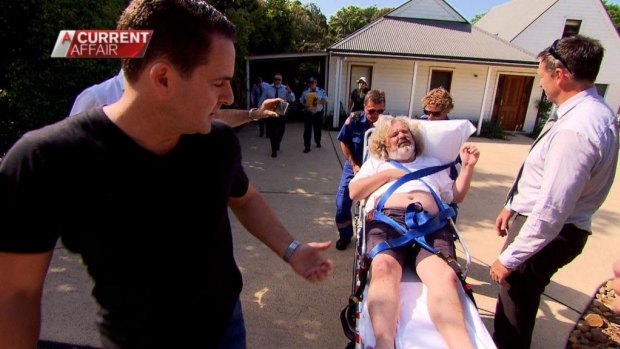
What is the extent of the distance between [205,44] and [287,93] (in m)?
8.70

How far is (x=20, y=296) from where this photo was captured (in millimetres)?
1021

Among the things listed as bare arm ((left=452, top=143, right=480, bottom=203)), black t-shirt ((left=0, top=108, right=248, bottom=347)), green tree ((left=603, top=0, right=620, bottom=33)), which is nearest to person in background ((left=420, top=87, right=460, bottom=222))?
bare arm ((left=452, top=143, right=480, bottom=203))

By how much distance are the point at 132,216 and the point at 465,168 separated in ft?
8.39

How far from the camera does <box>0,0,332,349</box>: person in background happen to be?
39.0 inches

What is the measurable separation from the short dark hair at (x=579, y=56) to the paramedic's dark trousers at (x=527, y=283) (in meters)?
0.93

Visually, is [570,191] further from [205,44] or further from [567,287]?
[567,287]

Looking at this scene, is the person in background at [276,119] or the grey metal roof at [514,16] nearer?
the person in background at [276,119]

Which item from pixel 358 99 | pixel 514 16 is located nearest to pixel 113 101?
pixel 358 99

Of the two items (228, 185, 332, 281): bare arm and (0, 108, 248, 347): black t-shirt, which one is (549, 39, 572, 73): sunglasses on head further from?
(0, 108, 248, 347): black t-shirt

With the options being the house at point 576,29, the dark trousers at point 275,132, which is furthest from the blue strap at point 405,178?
the house at point 576,29

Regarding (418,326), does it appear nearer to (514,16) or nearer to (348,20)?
(514,16)

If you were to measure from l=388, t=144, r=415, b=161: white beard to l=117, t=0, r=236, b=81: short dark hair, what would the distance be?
2279 millimetres

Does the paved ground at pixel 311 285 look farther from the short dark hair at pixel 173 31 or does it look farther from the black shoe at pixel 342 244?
the short dark hair at pixel 173 31

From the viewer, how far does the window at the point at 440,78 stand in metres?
14.4
